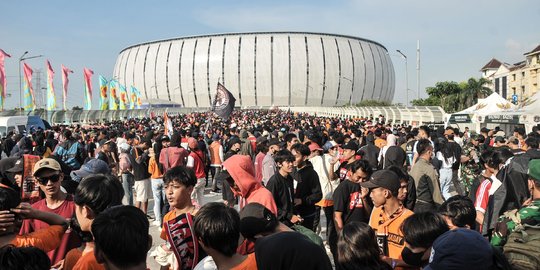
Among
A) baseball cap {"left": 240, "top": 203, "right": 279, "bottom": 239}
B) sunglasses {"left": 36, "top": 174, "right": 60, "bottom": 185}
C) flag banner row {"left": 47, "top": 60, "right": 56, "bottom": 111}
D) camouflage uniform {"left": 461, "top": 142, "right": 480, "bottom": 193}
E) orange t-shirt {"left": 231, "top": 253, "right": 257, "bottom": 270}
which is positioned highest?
flag banner row {"left": 47, "top": 60, "right": 56, "bottom": 111}

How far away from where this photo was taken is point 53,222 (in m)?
3.09

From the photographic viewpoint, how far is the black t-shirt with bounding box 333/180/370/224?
188 inches

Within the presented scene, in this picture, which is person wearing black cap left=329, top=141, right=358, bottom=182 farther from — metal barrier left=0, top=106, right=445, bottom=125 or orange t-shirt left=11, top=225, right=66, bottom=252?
metal barrier left=0, top=106, right=445, bottom=125

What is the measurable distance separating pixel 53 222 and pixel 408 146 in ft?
28.4

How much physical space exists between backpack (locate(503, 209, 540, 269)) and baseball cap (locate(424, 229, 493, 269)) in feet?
1.67

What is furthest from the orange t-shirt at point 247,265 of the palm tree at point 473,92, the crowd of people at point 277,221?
the palm tree at point 473,92

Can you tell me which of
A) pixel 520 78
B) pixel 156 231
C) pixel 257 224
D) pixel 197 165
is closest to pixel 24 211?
pixel 257 224

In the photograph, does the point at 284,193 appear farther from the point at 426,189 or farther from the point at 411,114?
the point at 411,114

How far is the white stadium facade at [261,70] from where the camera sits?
4405 inches

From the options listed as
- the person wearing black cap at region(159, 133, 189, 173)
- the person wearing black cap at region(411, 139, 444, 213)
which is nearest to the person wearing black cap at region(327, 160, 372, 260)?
the person wearing black cap at region(411, 139, 444, 213)

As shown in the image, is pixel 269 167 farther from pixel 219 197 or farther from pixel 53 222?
pixel 219 197

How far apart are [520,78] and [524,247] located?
69163 mm

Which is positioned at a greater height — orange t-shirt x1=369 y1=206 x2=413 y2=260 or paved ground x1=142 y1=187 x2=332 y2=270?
orange t-shirt x1=369 y1=206 x2=413 y2=260

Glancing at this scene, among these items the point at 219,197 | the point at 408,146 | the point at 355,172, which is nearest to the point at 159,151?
the point at 219,197
